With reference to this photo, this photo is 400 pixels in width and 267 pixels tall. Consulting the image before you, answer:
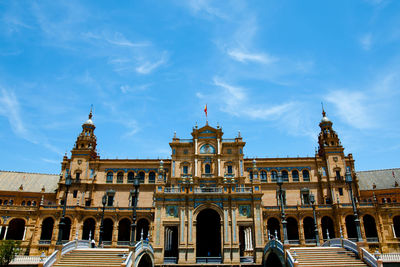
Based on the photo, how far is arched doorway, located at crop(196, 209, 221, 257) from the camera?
40156 millimetres

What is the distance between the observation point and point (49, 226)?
52.5 meters

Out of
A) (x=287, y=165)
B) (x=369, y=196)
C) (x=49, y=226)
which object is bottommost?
(x=49, y=226)

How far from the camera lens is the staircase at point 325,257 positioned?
24.9 metres

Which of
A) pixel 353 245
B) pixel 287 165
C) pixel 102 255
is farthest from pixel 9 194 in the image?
pixel 353 245

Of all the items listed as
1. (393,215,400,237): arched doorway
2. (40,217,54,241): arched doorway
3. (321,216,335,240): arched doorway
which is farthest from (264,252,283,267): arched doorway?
(40,217,54,241): arched doorway

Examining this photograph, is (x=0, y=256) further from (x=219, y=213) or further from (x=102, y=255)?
(x=219, y=213)

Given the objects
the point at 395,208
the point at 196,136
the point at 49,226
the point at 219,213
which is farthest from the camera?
the point at 196,136

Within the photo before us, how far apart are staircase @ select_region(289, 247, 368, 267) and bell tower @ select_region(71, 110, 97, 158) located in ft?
145

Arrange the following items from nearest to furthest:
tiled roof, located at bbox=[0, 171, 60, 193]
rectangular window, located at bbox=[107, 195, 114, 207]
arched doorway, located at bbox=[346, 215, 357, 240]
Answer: arched doorway, located at bbox=[346, 215, 357, 240]
rectangular window, located at bbox=[107, 195, 114, 207]
tiled roof, located at bbox=[0, 171, 60, 193]

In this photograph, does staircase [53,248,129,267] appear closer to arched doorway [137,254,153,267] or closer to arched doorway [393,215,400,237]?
arched doorway [137,254,153,267]

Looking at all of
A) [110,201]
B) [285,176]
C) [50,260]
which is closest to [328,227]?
[285,176]

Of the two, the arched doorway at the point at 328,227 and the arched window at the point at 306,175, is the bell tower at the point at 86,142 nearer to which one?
the arched window at the point at 306,175

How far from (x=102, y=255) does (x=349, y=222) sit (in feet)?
135

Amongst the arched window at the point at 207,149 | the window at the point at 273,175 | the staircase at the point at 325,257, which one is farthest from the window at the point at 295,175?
the staircase at the point at 325,257
